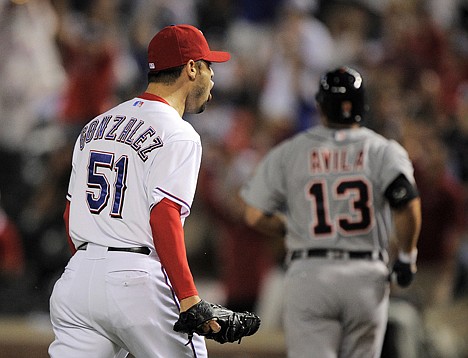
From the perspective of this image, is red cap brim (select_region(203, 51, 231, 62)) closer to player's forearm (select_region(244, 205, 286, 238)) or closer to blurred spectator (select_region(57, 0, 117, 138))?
player's forearm (select_region(244, 205, 286, 238))

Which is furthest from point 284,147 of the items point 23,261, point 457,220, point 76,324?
point 23,261

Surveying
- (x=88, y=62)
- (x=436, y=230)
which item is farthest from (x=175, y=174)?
(x=88, y=62)

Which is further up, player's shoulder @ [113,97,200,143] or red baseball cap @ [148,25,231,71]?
red baseball cap @ [148,25,231,71]

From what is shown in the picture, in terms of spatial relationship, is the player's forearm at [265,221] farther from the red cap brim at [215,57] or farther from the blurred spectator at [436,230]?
the blurred spectator at [436,230]

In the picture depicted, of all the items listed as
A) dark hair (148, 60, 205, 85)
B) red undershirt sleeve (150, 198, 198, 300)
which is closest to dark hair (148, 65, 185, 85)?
dark hair (148, 60, 205, 85)

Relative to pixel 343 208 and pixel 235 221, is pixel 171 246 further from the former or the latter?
pixel 235 221

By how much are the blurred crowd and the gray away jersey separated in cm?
286

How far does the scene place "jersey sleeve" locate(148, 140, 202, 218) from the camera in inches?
144

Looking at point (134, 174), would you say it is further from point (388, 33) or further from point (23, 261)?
point (388, 33)

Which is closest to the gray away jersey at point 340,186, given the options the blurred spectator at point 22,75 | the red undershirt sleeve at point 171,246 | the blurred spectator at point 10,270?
the red undershirt sleeve at point 171,246

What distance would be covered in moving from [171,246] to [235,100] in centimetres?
693

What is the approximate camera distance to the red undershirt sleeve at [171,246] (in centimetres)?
358

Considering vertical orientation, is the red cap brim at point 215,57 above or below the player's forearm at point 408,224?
above

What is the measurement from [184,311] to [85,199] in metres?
0.64
